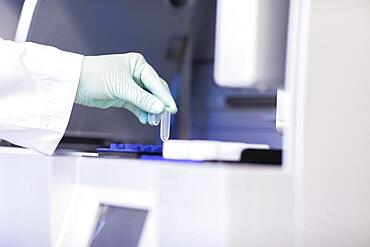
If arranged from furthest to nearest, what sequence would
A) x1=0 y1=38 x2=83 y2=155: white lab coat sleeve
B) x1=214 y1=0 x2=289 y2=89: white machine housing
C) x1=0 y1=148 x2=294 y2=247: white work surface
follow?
x1=0 y1=38 x2=83 y2=155: white lab coat sleeve, x1=214 y1=0 x2=289 y2=89: white machine housing, x1=0 y1=148 x2=294 y2=247: white work surface

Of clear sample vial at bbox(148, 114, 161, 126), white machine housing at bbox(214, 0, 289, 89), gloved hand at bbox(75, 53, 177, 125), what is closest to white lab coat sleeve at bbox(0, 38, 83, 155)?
gloved hand at bbox(75, 53, 177, 125)

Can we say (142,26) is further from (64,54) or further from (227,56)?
(227,56)

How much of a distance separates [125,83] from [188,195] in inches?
15.6

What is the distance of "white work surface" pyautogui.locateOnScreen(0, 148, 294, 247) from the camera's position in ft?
2.36

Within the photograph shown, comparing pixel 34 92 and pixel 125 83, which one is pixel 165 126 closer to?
pixel 125 83

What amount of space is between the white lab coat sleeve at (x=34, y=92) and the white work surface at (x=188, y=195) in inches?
5.6

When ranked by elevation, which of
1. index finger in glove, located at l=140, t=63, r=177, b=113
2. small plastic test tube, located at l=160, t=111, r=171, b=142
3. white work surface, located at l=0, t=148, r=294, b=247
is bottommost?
white work surface, located at l=0, t=148, r=294, b=247

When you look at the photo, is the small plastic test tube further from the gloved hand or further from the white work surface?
the white work surface

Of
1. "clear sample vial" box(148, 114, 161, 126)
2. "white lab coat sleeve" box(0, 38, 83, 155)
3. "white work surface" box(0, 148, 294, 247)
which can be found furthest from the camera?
"clear sample vial" box(148, 114, 161, 126)

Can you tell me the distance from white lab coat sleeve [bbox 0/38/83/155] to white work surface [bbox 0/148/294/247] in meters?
0.14

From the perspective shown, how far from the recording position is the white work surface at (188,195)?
72 centimetres

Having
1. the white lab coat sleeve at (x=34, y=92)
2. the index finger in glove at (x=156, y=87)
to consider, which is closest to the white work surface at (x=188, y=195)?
the white lab coat sleeve at (x=34, y=92)

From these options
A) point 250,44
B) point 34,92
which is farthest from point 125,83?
point 250,44

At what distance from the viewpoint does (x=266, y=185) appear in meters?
0.74
